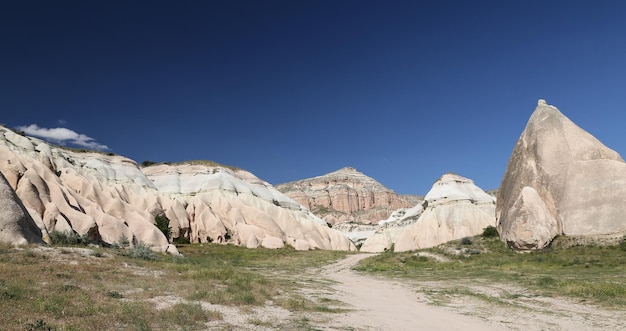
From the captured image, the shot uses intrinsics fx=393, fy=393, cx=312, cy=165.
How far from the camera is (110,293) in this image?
12969 mm

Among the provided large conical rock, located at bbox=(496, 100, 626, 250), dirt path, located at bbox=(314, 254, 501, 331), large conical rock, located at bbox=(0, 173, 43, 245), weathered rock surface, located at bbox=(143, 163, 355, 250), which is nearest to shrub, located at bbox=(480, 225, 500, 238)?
large conical rock, located at bbox=(496, 100, 626, 250)

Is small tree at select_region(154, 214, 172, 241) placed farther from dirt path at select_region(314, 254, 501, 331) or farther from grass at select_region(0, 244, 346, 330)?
dirt path at select_region(314, 254, 501, 331)

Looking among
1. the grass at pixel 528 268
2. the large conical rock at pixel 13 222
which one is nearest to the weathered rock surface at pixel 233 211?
the grass at pixel 528 268

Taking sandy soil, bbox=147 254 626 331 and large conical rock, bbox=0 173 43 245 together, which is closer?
sandy soil, bbox=147 254 626 331

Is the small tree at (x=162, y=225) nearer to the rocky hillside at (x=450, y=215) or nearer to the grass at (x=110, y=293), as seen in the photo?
the grass at (x=110, y=293)

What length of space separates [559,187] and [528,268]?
1293 cm

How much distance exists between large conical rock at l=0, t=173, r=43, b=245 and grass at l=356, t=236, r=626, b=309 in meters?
25.7

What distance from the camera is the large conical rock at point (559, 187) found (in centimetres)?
3669

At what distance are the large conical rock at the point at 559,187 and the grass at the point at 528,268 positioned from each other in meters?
2.58

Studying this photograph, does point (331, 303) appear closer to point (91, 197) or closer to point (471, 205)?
point (91, 197)

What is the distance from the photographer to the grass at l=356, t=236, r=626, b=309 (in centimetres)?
1962

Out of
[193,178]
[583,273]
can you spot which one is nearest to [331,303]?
[583,273]

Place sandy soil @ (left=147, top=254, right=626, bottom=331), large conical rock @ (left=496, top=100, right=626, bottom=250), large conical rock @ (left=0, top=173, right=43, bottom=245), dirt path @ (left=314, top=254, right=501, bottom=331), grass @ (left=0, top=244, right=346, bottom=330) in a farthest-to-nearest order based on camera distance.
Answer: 1. large conical rock @ (left=496, top=100, right=626, bottom=250)
2. large conical rock @ (left=0, top=173, right=43, bottom=245)
3. dirt path @ (left=314, top=254, right=501, bottom=331)
4. sandy soil @ (left=147, top=254, right=626, bottom=331)
5. grass @ (left=0, top=244, right=346, bottom=330)

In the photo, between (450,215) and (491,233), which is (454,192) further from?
(491,233)
